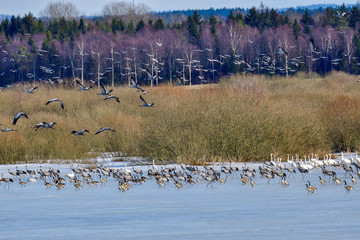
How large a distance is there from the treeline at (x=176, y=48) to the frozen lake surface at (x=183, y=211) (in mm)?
69478

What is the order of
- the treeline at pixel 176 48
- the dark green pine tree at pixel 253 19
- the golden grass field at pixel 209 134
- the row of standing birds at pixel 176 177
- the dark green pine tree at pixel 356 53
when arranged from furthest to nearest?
the dark green pine tree at pixel 253 19 < the treeline at pixel 176 48 < the dark green pine tree at pixel 356 53 < the golden grass field at pixel 209 134 < the row of standing birds at pixel 176 177

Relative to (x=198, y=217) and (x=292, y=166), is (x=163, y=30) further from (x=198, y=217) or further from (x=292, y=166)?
(x=198, y=217)

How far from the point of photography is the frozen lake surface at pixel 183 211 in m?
11.7

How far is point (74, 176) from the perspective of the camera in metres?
20.9

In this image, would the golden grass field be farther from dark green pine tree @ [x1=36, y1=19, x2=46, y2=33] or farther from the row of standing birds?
dark green pine tree @ [x1=36, y1=19, x2=46, y2=33]

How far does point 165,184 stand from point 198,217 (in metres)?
5.82

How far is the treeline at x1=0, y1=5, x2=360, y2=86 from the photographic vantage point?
94562 millimetres

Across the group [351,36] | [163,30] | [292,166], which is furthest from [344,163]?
[163,30]

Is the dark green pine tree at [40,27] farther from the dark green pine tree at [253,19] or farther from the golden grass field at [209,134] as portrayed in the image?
the golden grass field at [209,134]

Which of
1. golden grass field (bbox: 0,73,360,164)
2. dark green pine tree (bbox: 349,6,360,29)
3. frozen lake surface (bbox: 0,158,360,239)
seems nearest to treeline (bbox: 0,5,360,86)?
dark green pine tree (bbox: 349,6,360,29)

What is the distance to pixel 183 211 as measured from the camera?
1407 centimetres

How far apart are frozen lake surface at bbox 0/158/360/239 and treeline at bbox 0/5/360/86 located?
69.5m

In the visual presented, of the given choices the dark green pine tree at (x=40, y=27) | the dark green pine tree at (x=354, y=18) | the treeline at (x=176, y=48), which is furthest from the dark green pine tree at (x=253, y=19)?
the dark green pine tree at (x=40, y=27)

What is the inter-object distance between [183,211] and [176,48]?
293 ft
